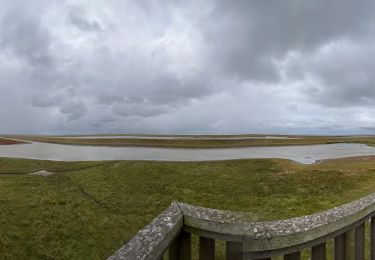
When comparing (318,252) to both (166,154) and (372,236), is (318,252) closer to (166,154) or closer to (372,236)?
(372,236)

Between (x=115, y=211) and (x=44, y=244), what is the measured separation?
6469 millimetres

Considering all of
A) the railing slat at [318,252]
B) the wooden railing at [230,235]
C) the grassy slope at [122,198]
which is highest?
the wooden railing at [230,235]

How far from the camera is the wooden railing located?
264cm

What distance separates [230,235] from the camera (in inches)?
113

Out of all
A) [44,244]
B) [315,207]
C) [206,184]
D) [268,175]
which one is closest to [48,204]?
[44,244]

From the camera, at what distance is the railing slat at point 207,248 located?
3045 millimetres

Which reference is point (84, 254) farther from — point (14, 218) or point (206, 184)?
→ point (206, 184)

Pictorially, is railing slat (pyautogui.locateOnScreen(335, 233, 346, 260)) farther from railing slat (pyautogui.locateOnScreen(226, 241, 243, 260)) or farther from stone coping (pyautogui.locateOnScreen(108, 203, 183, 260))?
stone coping (pyautogui.locateOnScreen(108, 203, 183, 260))

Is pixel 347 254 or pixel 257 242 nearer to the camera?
pixel 257 242

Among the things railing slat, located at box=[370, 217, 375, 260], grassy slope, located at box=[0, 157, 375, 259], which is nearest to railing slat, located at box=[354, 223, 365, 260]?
railing slat, located at box=[370, 217, 375, 260]

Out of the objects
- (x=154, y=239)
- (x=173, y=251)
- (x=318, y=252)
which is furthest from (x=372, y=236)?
(x=154, y=239)

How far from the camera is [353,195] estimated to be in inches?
1003

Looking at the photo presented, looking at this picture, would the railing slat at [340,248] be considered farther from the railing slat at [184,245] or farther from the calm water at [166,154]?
the calm water at [166,154]

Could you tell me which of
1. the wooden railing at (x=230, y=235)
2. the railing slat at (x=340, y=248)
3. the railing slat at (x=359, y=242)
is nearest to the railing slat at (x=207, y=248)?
the wooden railing at (x=230, y=235)
